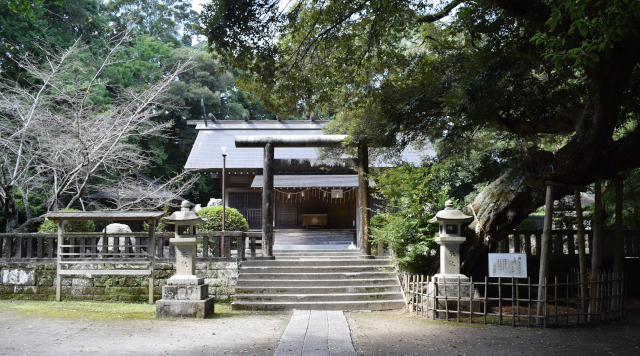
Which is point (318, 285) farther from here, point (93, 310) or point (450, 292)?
point (93, 310)

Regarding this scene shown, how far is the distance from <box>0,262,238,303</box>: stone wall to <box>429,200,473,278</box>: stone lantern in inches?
201

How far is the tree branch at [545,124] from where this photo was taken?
27.8 ft

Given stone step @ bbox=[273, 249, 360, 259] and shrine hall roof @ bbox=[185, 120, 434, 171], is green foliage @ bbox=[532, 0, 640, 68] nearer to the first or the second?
stone step @ bbox=[273, 249, 360, 259]

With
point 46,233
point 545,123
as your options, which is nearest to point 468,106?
point 545,123

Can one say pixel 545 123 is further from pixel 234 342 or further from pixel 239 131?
pixel 239 131

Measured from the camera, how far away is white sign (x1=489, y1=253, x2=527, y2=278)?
7.71 meters

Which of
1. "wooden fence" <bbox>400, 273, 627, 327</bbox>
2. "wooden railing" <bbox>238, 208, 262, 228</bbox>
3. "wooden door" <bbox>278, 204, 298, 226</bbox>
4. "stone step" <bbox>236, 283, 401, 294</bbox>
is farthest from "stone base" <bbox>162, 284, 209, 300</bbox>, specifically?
"wooden door" <bbox>278, 204, 298, 226</bbox>

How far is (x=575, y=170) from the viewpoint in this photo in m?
8.12

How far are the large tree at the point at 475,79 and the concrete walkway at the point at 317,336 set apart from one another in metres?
3.38

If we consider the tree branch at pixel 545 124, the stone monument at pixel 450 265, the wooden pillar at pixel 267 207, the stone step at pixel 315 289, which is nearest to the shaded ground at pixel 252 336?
the stone monument at pixel 450 265

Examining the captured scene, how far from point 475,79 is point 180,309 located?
6927mm

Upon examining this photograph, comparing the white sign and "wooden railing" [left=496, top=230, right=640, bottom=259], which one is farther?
"wooden railing" [left=496, top=230, right=640, bottom=259]

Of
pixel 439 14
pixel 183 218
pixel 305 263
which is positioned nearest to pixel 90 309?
pixel 183 218

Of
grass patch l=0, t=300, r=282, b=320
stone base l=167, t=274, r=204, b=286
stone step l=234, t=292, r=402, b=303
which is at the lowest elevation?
grass patch l=0, t=300, r=282, b=320
